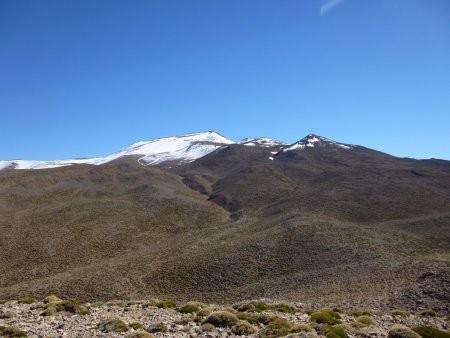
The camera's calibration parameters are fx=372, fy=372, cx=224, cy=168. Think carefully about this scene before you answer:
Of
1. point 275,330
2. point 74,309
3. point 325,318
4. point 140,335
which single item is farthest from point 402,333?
point 74,309

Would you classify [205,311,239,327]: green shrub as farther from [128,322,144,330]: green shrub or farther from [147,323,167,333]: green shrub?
[128,322,144,330]: green shrub

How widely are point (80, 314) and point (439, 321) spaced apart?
22.1m

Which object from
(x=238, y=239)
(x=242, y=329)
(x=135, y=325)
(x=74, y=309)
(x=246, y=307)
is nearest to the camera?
(x=242, y=329)

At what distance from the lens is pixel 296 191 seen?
116 metres

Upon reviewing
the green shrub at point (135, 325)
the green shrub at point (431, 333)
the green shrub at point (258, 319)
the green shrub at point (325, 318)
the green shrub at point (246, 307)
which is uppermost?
the green shrub at point (135, 325)


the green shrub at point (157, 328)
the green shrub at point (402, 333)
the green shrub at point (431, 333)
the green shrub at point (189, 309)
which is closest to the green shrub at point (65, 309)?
the green shrub at point (189, 309)

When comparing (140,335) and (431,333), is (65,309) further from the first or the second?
(431,333)

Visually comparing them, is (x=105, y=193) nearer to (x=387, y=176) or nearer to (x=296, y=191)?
(x=296, y=191)

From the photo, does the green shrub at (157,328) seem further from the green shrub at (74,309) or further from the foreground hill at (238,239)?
the foreground hill at (238,239)

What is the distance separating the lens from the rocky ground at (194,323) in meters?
17.1

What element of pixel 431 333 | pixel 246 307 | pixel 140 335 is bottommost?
pixel 246 307

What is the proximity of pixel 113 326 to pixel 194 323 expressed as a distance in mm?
4231

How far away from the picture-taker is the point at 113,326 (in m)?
18.0

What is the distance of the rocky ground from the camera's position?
17.1 meters
